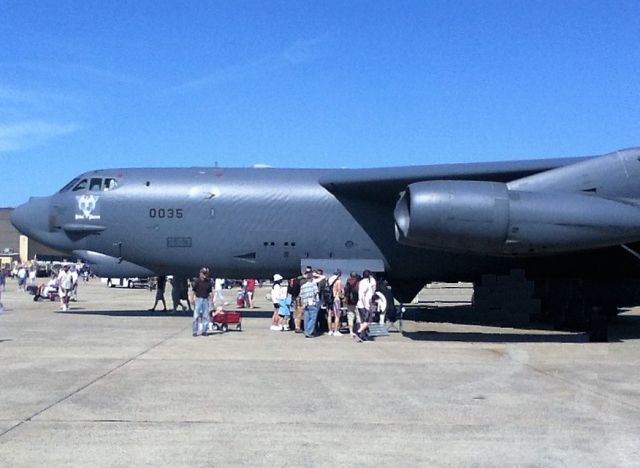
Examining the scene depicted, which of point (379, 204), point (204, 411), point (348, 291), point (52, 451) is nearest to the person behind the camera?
point (52, 451)

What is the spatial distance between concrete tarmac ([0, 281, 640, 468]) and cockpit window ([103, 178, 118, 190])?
16.5ft

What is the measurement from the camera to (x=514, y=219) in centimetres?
1430

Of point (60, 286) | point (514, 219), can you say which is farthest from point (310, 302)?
point (60, 286)

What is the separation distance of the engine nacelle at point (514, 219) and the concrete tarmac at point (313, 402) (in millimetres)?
2087

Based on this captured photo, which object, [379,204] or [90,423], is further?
[379,204]

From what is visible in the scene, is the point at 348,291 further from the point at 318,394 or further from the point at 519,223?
the point at 318,394

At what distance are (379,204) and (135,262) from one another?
6.38 metres

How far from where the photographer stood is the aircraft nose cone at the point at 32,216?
19016mm

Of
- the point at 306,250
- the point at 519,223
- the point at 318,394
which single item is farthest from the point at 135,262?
the point at 318,394

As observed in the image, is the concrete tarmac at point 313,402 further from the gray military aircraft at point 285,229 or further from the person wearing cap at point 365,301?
the gray military aircraft at point 285,229

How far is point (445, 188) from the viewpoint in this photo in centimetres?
1455

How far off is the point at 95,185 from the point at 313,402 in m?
12.4

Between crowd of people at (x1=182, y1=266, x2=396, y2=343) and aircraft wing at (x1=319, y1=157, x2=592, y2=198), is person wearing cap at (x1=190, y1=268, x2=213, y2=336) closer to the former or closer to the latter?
crowd of people at (x1=182, y1=266, x2=396, y2=343)

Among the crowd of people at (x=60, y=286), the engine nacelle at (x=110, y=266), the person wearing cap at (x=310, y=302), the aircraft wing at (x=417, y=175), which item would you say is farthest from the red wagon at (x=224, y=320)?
the crowd of people at (x=60, y=286)
